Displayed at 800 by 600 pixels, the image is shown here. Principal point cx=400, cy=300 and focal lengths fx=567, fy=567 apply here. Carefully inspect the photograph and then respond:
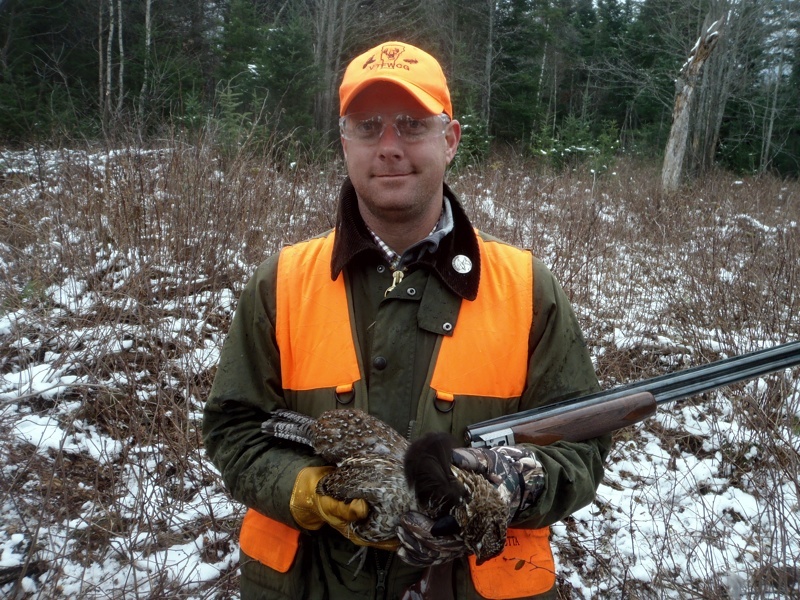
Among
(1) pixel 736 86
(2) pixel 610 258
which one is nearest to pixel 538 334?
(2) pixel 610 258

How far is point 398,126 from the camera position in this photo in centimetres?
230

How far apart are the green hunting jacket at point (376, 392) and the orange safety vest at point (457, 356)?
4 centimetres

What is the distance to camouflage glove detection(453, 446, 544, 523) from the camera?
180 cm

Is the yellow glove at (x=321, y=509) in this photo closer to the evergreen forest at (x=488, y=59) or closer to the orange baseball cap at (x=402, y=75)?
the orange baseball cap at (x=402, y=75)

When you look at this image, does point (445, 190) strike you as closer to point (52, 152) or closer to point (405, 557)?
point (405, 557)

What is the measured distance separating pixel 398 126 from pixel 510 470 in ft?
4.55

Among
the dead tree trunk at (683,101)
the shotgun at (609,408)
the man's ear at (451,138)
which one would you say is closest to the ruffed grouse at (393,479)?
the shotgun at (609,408)

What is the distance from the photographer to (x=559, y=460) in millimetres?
2031

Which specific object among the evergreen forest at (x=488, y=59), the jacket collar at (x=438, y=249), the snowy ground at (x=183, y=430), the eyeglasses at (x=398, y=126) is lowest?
the snowy ground at (x=183, y=430)

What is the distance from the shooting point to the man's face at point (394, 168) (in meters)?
2.21

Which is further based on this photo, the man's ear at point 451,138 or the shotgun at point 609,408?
the man's ear at point 451,138

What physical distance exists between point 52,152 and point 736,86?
3005cm

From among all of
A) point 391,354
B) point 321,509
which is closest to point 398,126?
point 391,354

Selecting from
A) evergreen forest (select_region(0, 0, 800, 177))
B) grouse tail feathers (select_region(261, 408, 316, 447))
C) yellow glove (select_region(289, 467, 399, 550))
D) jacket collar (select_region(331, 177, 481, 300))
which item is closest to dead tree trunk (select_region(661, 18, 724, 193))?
evergreen forest (select_region(0, 0, 800, 177))
